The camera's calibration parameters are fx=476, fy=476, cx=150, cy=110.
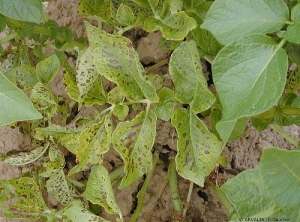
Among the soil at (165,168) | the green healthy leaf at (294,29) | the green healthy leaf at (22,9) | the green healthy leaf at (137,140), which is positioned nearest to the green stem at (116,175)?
the soil at (165,168)

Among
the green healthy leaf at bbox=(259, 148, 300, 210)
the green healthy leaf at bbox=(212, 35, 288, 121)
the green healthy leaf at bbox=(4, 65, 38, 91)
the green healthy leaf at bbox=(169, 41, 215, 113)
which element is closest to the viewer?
the green healthy leaf at bbox=(259, 148, 300, 210)

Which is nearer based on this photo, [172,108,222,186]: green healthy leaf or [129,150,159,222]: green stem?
[172,108,222,186]: green healthy leaf

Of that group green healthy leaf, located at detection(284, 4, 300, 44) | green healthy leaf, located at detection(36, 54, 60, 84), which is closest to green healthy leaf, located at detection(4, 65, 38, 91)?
green healthy leaf, located at detection(36, 54, 60, 84)

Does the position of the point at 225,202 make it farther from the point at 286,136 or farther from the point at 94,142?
the point at 94,142

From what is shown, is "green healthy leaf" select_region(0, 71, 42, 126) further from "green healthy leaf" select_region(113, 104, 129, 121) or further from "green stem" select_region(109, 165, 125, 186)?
"green stem" select_region(109, 165, 125, 186)

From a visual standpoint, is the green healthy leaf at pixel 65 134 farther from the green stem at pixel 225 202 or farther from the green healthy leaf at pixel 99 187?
the green stem at pixel 225 202

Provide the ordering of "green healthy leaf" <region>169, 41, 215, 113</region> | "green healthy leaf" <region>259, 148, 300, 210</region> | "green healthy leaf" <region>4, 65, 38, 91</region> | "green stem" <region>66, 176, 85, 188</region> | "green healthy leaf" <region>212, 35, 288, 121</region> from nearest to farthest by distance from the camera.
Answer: "green healthy leaf" <region>259, 148, 300, 210</region> → "green healthy leaf" <region>212, 35, 288, 121</region> → "green healthy leaf" <region>169, 41, 215, 113</region> → "green healthy leaf" <region>4, 65, 38, 91</region> → "green stem" <region>66, 176, 85, 188</region>

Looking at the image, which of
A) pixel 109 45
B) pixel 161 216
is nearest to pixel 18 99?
pixel 109 45
